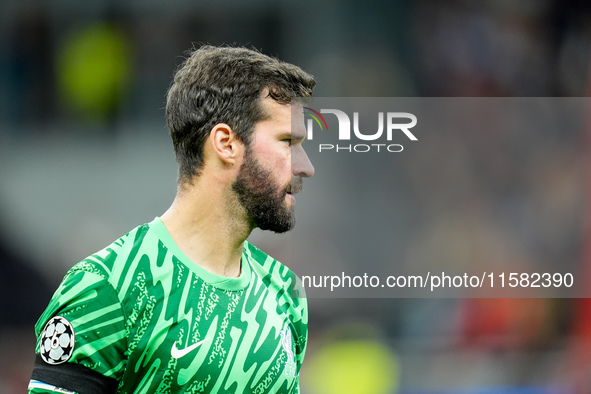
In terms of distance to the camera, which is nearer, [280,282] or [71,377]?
[71,377]

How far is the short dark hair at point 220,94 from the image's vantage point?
215 centimetres

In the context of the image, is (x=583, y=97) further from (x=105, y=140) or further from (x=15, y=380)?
(x=15, y=380)

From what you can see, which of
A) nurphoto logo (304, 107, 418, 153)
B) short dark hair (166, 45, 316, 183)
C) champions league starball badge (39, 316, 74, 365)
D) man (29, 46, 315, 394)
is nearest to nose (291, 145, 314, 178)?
man (29, 46, 315, 394)

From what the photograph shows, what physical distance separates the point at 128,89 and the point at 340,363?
7.98 feet

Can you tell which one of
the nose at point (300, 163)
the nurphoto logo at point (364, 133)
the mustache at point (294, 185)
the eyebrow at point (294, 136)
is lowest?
the mustache at point (294, 185)

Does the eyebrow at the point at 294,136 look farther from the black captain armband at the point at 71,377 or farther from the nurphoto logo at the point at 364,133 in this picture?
the nurphoto logo at the point at 364,133

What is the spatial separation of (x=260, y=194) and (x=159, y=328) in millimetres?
520

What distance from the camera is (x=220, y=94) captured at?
2160 millimetres

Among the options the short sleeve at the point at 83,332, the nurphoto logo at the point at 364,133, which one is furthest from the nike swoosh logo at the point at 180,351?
the nurphoto logo at the point at 364,133

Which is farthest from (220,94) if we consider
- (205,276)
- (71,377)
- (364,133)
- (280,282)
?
(364,133)

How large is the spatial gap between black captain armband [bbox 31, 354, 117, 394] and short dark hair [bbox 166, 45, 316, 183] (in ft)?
2.16

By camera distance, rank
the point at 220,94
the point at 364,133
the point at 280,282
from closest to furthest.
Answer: the point at 220,94
the point at 280,282
the point at 364,133

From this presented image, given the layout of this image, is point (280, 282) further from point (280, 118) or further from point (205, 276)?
point (280, 118)

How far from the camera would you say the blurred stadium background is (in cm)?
454
